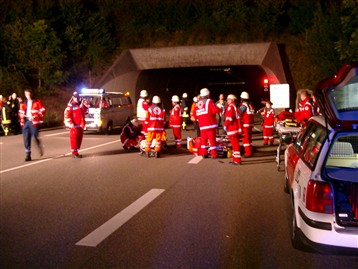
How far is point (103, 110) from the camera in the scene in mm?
21203

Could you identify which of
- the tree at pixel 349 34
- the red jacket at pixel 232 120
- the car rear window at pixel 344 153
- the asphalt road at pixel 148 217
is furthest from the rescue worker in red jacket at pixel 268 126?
the tree at pixel 349 34

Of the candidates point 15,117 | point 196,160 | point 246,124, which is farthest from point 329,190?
point 15,117

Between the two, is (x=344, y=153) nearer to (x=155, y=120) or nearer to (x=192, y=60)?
(x=155, y=120)

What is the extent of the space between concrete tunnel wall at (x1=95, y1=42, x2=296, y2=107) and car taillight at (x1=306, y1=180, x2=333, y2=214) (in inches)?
1110

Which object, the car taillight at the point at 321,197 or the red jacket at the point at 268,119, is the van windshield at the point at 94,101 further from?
the car taillight at the point at 321,197

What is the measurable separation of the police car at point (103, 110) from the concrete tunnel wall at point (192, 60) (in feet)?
38.1

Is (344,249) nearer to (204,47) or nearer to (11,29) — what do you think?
(204,47)

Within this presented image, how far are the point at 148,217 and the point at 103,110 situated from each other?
1462cm

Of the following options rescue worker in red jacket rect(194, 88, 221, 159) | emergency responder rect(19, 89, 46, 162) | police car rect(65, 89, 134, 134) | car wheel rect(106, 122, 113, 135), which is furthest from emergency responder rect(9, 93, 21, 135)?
rescue worker in red jacket rect(194, 88, 221, 159)

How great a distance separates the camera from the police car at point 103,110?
68.8 ft

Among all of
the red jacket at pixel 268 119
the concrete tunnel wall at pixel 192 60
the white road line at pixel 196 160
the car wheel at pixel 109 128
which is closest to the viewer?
the white road line at pixel 196 160

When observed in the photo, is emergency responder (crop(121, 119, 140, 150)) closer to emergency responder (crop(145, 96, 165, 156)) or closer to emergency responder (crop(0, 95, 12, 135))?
emergency responder (crop(145, 96, 165, 156))

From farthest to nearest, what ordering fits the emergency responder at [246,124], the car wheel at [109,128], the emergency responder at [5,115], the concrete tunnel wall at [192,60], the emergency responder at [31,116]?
the concrete tunnel wall at [192,60] < the car wheel at [109,128] < the emergency responder at [5,115] < the emergency responder at [246,124] < the emergency responder at [31,116]

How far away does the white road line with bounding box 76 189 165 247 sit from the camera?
596cm
